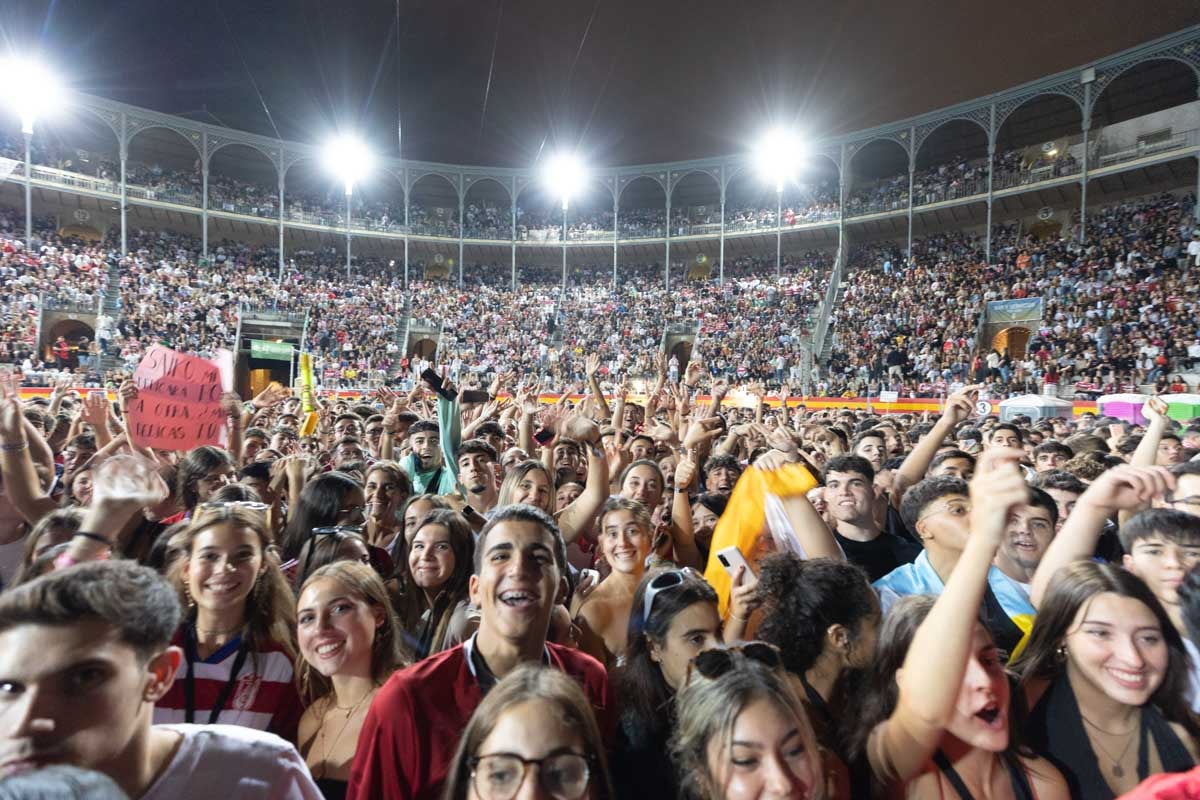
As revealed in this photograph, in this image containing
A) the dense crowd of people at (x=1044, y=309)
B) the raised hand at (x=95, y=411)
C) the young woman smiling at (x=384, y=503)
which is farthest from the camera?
the dense crowd of people at (x=1044, y=309)

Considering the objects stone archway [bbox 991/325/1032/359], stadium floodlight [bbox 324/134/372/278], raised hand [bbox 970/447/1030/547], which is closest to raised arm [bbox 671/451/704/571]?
raised hand [bbox 970/447/1030/547]

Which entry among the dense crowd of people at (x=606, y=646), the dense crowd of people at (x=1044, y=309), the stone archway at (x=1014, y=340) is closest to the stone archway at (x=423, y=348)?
the dense crowd of people at (x=1044, y=309)

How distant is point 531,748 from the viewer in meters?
1.61

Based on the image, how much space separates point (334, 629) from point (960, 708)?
6.94ft

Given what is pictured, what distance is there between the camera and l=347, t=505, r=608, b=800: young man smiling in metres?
1.94

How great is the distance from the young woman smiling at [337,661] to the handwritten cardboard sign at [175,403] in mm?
3441

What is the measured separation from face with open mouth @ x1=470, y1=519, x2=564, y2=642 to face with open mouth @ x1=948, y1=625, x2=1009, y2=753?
51.9 inches

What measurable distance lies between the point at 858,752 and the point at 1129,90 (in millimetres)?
36635

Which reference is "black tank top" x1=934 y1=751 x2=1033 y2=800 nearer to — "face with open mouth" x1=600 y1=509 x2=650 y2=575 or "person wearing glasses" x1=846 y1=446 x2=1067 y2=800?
"person wearing glasses" x1=846 y1=446 x2=1067 y2=800

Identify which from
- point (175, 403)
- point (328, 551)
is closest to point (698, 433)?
point (328, 551)

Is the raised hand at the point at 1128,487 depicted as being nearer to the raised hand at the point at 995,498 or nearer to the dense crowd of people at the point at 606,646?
the dense crowd of people at the point at 606,646

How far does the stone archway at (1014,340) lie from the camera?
88.2ft

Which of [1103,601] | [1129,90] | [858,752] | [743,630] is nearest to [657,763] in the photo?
[858,752]

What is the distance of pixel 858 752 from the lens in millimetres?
1918
